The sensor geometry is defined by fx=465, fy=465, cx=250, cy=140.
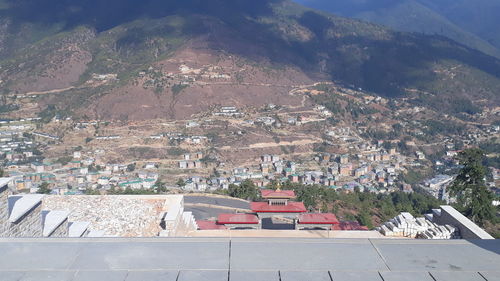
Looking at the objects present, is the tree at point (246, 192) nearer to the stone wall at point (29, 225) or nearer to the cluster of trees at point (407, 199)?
the cluster of trees at point (407, 199)

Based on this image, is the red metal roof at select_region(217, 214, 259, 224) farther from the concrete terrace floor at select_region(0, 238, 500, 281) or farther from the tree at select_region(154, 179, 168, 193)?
the tree at select_region(154, 179, 168, 193)

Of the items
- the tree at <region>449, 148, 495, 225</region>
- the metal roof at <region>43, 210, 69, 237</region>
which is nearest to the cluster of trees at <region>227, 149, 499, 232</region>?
the tree at <region>449, 148, 495, 225</region>

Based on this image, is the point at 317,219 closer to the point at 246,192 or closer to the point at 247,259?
the point at 247,259

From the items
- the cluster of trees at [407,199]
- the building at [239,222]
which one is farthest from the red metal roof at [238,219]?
the cluster of trees at [407,199]

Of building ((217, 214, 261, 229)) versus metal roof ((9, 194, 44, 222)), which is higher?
metal roof ((9, 194, 44, 222))

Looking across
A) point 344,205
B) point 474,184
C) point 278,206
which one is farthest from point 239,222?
point 344,205
